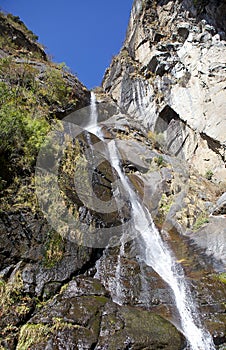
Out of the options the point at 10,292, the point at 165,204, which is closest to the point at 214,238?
the point at 165,204

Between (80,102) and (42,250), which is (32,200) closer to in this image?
(42,250)

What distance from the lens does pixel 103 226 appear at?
795 cm

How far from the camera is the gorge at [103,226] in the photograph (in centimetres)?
536

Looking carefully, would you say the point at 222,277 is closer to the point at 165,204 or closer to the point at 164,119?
the point at 165,204

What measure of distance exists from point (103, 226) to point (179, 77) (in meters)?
15.5

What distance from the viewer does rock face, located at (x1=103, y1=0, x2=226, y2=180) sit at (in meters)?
16.8

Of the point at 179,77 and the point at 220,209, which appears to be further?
the point at 179,77

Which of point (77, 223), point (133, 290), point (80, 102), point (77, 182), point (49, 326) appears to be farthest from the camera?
point (80, 102)

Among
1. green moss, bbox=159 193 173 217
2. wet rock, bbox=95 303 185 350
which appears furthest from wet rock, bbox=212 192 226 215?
wet rock, bbox=95 303 185 350

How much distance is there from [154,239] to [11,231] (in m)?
5.04

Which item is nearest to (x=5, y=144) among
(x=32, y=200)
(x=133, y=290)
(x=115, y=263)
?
(x=32, y=200)

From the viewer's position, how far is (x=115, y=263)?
24.1 feet

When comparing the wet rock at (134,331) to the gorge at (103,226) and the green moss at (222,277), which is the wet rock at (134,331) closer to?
the gorge at (103,226)

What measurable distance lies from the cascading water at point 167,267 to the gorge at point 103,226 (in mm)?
34
